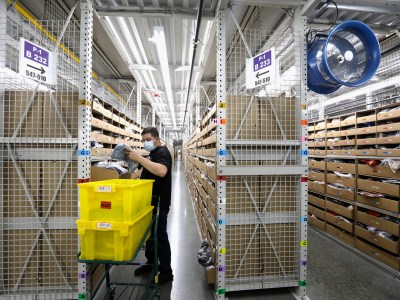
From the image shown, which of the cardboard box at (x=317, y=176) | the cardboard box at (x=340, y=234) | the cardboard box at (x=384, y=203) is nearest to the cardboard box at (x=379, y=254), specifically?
the cardboard box at (x=340, y=234)

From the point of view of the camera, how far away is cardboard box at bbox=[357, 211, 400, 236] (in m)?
2.84

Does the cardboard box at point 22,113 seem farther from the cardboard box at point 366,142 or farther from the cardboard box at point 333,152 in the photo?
the cardboard box at point 333,152

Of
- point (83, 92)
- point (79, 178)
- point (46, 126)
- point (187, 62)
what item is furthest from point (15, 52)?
point (187, 62)

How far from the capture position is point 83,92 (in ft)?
6.55

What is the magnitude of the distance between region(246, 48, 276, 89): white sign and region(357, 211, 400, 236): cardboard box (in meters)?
2.71

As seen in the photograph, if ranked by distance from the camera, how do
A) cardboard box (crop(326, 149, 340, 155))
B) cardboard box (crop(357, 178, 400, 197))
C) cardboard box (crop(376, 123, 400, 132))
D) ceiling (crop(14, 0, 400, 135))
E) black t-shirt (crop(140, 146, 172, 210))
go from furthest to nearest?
1. cardboard box (crop(326, 149, 340, 155))
2. cardboard box (crop(376, 123, 400, 132))
3. cardboard box (crop(357, 178, 400, 197))
4. black t-shirt (crop(140, 146, 172, 210))
5. ceiling (crop(14, 0, 400, 135))

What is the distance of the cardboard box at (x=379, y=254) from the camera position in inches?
110

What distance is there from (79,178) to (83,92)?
0.81 metres

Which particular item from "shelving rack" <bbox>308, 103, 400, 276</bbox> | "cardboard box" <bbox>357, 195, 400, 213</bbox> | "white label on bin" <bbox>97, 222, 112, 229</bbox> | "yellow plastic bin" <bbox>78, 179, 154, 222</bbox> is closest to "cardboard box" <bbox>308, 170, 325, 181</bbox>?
"shelving rack" <bbox>308, 103, 400, 276</bbox>

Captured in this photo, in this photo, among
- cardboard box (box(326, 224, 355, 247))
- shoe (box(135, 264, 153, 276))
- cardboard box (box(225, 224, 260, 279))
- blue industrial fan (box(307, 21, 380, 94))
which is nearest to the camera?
blue industrial fan (box(307, 21, 380, 94))

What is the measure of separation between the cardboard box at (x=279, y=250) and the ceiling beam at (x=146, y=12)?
2.41m

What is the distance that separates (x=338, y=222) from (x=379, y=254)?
811 mm

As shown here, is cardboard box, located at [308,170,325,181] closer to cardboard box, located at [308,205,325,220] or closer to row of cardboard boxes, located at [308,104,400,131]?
cardboard box, located at [308,205,325,220]

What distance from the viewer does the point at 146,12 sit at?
2223 millimetres
